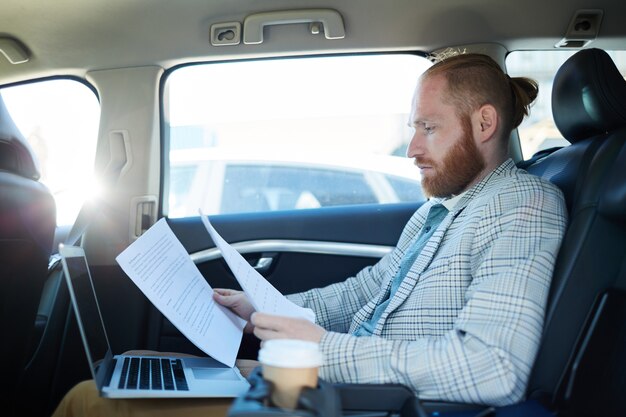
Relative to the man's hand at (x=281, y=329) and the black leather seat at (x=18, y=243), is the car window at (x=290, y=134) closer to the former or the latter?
the black leather seat at (x=18, y=243)

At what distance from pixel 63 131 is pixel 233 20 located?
86cm

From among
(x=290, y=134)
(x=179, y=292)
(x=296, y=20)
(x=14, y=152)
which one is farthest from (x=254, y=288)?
(x=290, y=134)

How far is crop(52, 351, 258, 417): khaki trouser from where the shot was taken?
4.46 feet

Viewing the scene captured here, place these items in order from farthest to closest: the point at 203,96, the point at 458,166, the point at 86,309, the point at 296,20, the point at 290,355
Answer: the point at 203,96, the point at 296,20, the point at 458,166, the point at 86,309, the point at 290,355

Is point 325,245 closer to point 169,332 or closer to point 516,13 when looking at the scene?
point 169,332

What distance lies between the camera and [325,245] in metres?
2.50

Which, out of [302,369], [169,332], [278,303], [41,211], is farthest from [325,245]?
[302,369]

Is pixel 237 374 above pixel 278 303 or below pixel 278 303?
below

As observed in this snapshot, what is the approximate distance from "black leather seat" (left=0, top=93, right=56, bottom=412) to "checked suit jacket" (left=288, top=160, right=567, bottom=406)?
66cm

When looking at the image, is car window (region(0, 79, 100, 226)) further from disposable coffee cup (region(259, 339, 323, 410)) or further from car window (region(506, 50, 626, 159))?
disposable coffee cup (region(259, 339, 323, 410))

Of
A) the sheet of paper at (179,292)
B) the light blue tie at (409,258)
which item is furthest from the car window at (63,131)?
the light blue tie at (409,258)

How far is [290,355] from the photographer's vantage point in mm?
978

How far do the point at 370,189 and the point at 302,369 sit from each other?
338 cm

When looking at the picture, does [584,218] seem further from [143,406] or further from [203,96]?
[203,96]
